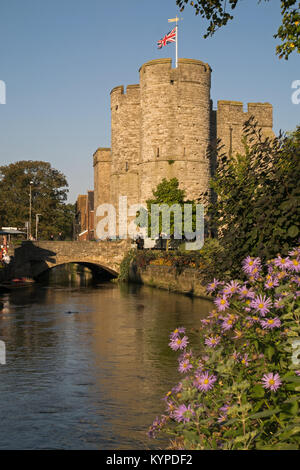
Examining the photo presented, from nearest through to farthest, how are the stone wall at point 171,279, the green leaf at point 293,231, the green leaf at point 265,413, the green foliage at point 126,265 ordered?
the green leaf at point 265,413, the green leaf at point 293,231, the stone wall at point 171,279, the green foliage at point 126,265

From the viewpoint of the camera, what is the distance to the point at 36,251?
136 feet

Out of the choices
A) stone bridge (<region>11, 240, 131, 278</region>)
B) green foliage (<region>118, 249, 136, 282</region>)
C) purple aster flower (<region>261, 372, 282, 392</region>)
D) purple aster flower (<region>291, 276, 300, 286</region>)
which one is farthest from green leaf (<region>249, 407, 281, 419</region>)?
green foliage (<region>118, 249, 136, 282</region>)

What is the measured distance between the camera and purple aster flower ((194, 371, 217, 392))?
4465 millimetres

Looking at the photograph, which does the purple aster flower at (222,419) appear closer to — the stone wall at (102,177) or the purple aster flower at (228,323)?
the purple aster flower at (228,323)

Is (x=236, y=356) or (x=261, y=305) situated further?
(x=236, y=356)

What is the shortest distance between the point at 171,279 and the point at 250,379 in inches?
1107

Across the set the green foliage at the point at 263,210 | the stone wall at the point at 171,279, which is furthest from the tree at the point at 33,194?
the green foliage at the point at 263,210

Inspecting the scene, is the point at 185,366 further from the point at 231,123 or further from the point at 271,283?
the point at 231,123

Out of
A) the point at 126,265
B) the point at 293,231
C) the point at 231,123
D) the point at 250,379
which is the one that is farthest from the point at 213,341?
the point at 231,123

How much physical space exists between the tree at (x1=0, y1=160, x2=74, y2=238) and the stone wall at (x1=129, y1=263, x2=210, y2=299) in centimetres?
Answer: 3081

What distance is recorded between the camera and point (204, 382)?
4512mm

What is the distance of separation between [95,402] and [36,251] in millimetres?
32658

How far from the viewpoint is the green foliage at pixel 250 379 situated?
169 inches

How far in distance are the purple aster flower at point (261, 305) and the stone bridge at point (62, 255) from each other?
36058 mm
